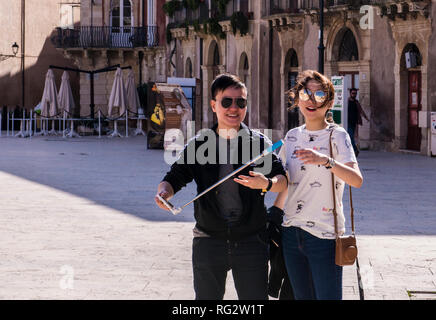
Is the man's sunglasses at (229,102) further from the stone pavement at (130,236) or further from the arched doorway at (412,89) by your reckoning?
the arched doorway at (412,89)

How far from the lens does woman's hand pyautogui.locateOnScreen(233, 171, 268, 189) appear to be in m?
4.63

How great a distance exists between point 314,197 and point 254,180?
16.4 inches

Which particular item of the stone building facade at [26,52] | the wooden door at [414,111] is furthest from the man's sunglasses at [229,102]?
the stone building facade at [26,52]

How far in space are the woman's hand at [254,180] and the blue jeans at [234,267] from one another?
0.32 metres

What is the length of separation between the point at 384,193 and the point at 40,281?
8.46 metres

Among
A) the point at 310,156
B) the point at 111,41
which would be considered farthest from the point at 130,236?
the point at 111,41

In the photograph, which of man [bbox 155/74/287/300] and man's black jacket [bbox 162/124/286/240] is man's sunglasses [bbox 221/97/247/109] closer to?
man [bbox 155/74/287/300]

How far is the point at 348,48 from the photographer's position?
29.3 meters

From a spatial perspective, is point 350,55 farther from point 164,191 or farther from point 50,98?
point 164,191

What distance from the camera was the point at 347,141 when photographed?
16.3ft

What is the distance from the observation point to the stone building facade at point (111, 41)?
47.9 metres

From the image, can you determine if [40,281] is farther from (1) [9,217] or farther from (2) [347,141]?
(1) [9,217]
